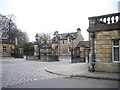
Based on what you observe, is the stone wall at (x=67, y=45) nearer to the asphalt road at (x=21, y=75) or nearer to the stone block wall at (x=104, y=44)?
the asphalt road at (x=21, y=75)

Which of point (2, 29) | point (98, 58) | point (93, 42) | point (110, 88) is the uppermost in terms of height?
point (2, 29)

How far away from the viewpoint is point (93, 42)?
16156 millimetres

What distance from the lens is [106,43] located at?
1584 cm

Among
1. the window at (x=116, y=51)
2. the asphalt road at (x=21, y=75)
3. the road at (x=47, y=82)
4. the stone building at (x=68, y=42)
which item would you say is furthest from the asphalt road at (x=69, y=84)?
the stone building at (x=68, y=42)

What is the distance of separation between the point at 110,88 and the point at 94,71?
250 inches

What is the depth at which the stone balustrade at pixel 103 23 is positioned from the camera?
50.8 ft

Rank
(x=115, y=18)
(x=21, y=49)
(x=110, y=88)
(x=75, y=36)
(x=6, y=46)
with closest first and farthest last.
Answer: (x=110, y=88)
(x=115, y=18)
(x=21, y=49)
(x=6, y=46)
(x=75, y=36)

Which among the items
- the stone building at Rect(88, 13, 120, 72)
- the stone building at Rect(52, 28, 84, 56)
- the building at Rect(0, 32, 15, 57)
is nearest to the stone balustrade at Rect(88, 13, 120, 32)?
the stone building at Rect(88, 13, 120, 72)

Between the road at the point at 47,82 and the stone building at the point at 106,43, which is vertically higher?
the stone building at the point at 106,43

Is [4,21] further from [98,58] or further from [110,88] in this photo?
[110,88]

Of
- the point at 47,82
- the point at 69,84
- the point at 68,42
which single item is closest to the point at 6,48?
the point at 68,42

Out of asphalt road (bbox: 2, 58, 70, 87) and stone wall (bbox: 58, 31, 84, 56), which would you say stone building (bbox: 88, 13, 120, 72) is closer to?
asphalt road (bbox: 2, 58, 70, 87)

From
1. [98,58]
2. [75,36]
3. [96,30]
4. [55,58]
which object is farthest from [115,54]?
[75,36]

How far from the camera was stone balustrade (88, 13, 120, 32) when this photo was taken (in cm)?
1547
